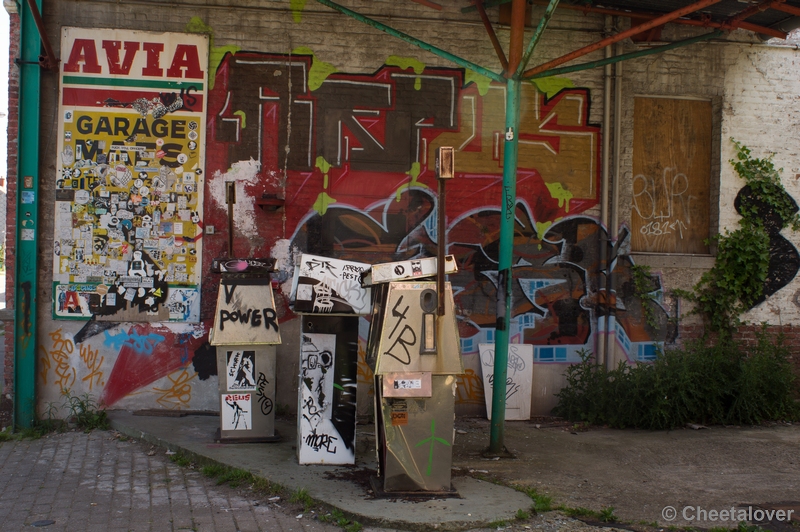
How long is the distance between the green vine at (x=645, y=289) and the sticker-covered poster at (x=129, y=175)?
511 centimetres

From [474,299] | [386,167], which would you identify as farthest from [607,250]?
[386,167]

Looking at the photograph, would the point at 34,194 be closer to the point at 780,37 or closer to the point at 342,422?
the point at 342,422

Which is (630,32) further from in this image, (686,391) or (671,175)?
(686,391)

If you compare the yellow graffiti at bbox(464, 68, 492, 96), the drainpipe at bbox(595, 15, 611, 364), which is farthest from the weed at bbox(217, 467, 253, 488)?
the yellow graffiti at bbox(464, 68, 492, 96)

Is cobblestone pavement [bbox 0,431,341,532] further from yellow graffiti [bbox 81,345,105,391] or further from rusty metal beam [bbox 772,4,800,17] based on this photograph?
rusty metal beam [bbox 772,4,800,17]

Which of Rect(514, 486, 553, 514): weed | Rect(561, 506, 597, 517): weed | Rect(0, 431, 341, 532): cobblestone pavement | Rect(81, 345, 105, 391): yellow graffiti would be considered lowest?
Rect(0, 431, 341, 532): cobblestone pavement

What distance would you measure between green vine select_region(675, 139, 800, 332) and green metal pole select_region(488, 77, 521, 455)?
3051 mm

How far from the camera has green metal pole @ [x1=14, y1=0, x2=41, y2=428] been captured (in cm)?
710

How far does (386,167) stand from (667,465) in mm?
4220

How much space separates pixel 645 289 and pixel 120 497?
19.9ft

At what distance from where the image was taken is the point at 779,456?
6227mm

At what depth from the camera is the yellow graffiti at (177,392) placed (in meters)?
7.42

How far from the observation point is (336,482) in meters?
5.25

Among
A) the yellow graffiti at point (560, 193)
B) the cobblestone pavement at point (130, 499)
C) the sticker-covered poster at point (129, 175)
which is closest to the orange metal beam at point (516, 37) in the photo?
the yellow graffiti at point (560, 193)
